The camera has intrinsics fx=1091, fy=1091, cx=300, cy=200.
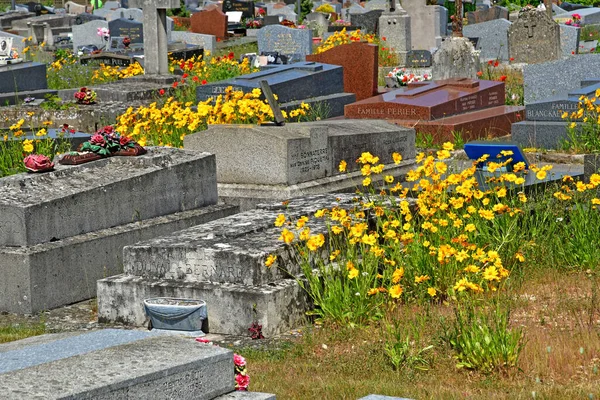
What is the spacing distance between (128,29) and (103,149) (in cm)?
2185

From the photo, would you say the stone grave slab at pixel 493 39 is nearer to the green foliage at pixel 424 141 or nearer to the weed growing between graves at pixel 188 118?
the green foliage at pixel 424 141

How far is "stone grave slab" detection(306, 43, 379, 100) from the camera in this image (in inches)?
660

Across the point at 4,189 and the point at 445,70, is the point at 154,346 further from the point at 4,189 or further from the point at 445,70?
the point at 445,70

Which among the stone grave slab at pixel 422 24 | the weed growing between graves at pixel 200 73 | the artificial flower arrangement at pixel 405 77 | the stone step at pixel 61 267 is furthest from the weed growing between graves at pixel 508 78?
the stone step at pixel 61 267

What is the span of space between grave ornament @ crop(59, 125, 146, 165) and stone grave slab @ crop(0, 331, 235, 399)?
13.5 feet

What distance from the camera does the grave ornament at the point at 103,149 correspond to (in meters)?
8.95

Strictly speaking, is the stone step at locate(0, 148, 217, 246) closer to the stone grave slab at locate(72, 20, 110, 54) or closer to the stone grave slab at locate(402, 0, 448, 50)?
the stone grave slab at locate(402, 0, 448, 50)

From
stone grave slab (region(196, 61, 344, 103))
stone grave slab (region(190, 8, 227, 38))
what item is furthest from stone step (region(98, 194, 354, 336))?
stone grave slab (region(190, 8, 227, 38))

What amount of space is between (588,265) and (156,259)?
9.69ft

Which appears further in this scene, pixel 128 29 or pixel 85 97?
pixel 128 29

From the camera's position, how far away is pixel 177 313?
23.3ft

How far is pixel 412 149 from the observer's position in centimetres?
1180

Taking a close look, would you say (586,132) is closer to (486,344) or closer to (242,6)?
(486,344)

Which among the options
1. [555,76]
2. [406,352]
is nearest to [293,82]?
[555,76]
